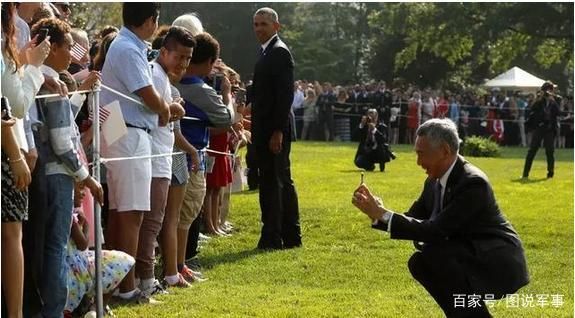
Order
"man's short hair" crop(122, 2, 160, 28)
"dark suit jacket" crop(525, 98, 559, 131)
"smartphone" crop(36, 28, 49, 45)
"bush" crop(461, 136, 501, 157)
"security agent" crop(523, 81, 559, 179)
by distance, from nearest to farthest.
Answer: "smartphone" crop(36, 28, 49, 45), "man's short hair" crop(122, 2, 160, 28), "security agent" crop(523, 81, 559, 179), "dark suit jacket" crop(525, 98, 559, 131), "bush" crop(461, 136, 501, 157)

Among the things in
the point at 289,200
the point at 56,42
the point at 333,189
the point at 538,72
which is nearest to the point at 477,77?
the point at 538,72

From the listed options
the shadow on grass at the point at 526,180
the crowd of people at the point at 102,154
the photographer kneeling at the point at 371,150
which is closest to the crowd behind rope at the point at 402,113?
the photographer kneeling at the point at 371,150

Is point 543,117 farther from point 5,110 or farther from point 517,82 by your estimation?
point 517,82

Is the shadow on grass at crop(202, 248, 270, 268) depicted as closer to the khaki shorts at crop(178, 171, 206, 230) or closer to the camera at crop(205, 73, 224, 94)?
the khaki shorts at crop(178, 171, 206, 230)

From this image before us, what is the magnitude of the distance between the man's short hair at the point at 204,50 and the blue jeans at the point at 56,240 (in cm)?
236

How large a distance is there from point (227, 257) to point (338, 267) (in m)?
1.00

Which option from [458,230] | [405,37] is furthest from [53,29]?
[405,37]

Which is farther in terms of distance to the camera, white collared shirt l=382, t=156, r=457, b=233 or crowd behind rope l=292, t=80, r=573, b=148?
crowd behind rope l=292, t=80, r=573, b=148

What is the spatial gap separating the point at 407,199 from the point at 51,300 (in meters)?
8.99

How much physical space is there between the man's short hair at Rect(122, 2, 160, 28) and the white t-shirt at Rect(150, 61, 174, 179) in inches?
16.5

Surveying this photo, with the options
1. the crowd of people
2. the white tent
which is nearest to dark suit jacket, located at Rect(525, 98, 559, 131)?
the crowd of people

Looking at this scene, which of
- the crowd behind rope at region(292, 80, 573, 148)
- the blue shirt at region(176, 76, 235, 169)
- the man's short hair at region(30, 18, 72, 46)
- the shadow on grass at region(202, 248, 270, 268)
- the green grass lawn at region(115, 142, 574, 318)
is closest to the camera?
the man's short hair at region(30, 18, 72, 46)

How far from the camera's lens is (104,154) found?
20.3ft

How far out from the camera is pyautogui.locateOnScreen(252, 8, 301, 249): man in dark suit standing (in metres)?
9.12
